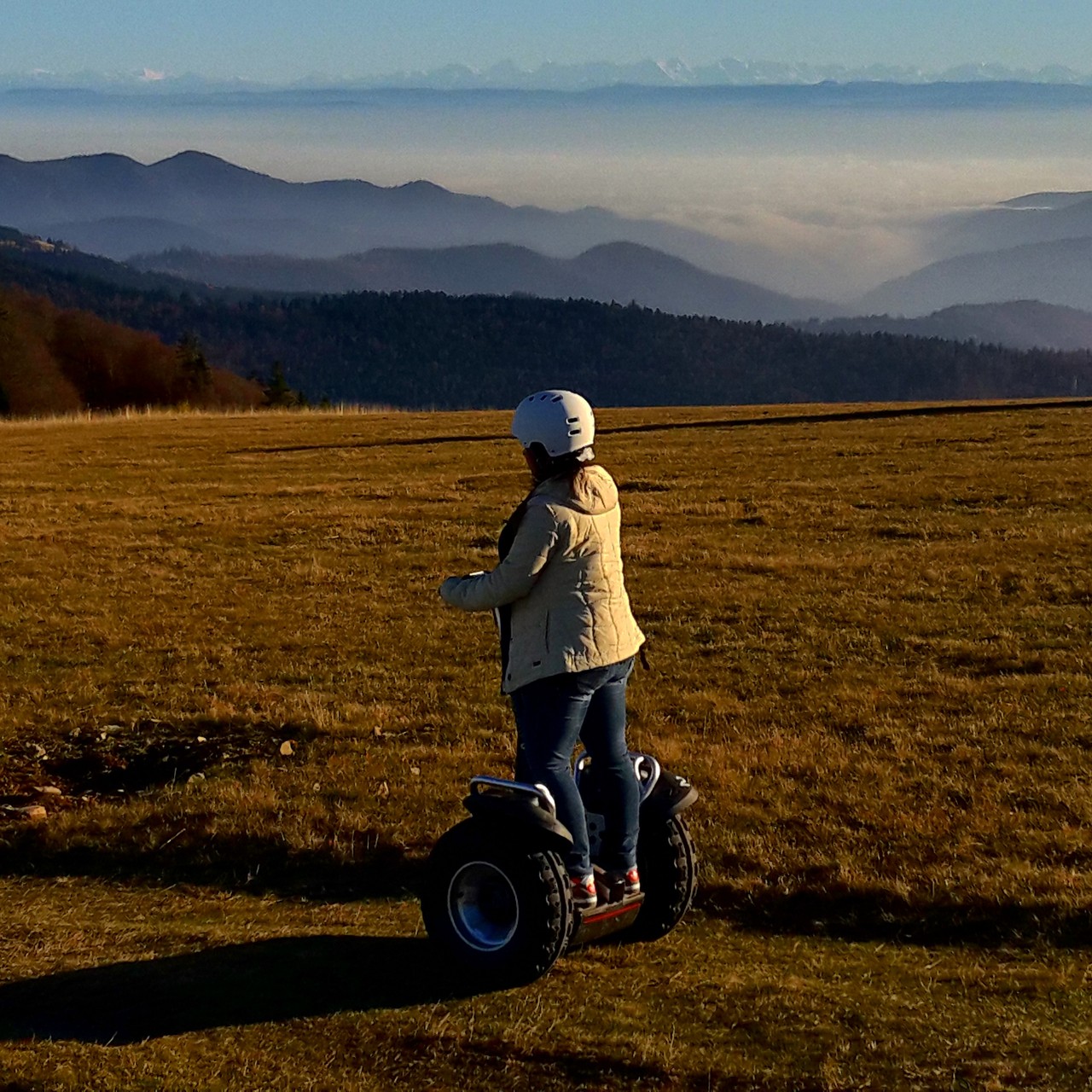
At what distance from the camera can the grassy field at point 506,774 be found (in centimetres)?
603

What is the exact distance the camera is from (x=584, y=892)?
22.1 feet

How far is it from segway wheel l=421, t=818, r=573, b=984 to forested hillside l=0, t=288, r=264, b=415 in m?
102

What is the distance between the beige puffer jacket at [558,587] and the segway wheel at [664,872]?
47.5 inches

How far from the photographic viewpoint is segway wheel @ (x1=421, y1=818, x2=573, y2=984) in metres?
6.52

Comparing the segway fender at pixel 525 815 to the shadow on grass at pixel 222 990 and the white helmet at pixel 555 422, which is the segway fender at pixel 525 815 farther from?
the white helmet at pixel 555 422

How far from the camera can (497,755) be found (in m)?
12.1

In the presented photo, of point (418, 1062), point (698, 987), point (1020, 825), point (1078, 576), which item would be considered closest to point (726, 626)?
point (1078, 576)

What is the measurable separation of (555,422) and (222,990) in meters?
3.11

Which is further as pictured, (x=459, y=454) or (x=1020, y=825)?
(x=459, y=454)

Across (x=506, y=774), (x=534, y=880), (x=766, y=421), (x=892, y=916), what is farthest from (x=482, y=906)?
(x=766, y=421)

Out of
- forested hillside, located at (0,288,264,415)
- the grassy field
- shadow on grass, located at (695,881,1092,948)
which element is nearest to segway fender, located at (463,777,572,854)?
the grassy field

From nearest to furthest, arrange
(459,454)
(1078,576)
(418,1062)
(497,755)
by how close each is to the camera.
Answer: (418,1062) → (497,755) → (1078,576) → (459,454)

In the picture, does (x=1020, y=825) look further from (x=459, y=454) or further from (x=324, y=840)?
(x=459, y=454)

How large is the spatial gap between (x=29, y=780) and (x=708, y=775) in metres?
5.70
